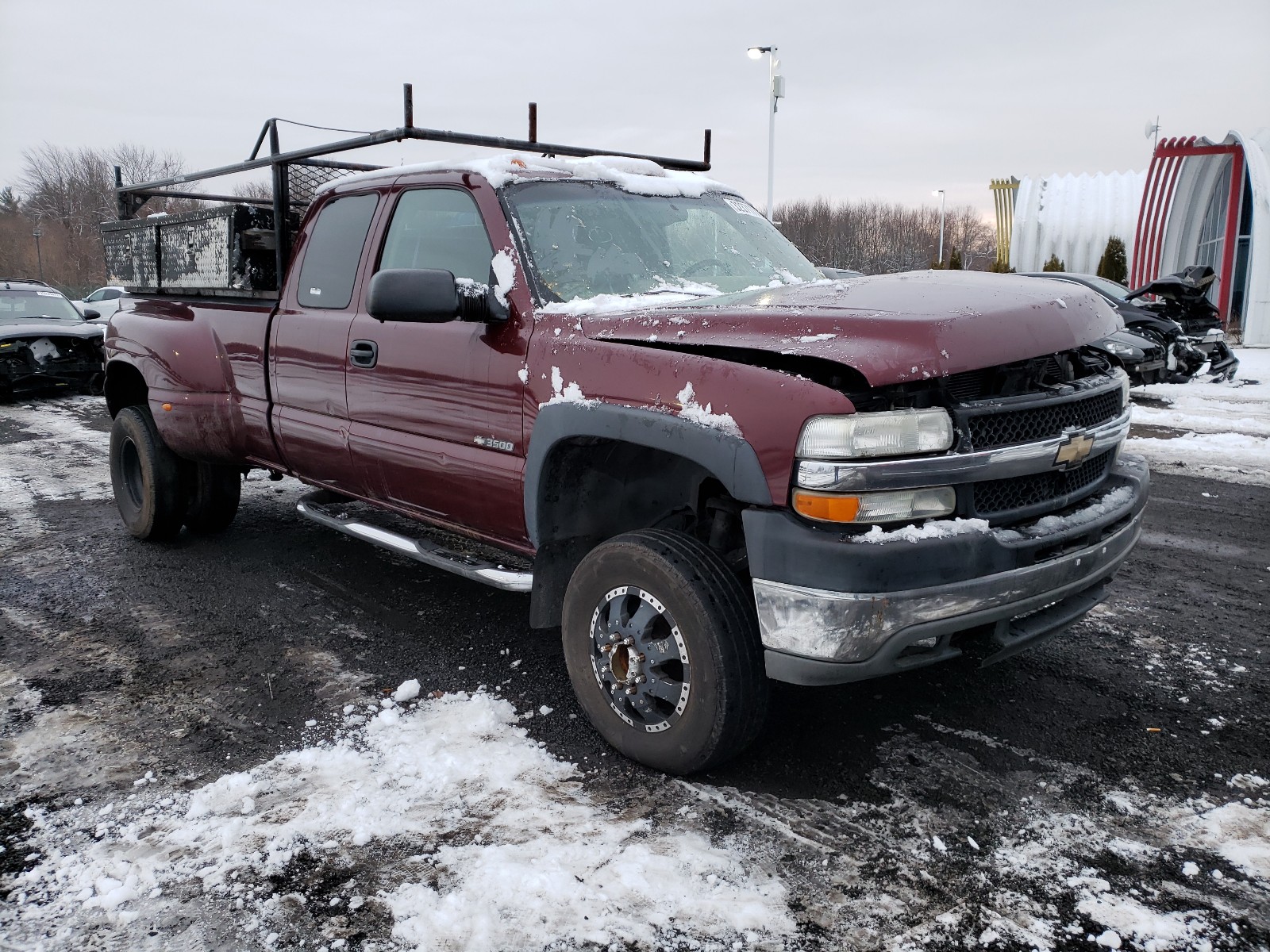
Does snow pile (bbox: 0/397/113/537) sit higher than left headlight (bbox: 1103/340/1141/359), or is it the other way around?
left headlight (bbox: 1103/340/1141/359)

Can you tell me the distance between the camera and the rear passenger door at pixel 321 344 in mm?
4246

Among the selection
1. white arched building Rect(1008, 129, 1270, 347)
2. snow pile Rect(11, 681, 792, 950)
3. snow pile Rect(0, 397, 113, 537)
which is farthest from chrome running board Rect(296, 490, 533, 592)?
white arched building Rect(1008, 129, 1270, 347)

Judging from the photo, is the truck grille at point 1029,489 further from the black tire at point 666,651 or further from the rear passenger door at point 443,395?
the rear passenger door at point 443,395

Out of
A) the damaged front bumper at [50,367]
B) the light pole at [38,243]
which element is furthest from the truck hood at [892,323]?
the light pole at [38,243]

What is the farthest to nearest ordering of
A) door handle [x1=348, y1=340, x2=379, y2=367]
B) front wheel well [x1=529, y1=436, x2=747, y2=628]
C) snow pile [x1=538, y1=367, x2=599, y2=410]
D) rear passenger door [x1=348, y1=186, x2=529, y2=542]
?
door handle [x1=348, y1=340, x2=379, y2=367], rear passenger door [x1=348, y1=186, x2=529, y2=542], front wheel well [x1=529, y1=436, x2=747, y2=628], snow pile [x1=538, y1=367, x2=599, y2=410]

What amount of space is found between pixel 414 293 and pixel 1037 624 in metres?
2.31

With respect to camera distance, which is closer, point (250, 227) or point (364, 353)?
point (364, 353)

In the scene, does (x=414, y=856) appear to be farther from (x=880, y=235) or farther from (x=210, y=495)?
(x=880, y=235)

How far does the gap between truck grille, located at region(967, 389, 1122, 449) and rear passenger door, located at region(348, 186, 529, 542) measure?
1.56m

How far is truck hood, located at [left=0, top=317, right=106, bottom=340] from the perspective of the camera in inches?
504

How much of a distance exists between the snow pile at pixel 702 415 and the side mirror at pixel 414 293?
1008 millimetres

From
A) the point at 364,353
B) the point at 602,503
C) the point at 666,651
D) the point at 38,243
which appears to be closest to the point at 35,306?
the point at 364,353

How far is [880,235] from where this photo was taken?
8062cm

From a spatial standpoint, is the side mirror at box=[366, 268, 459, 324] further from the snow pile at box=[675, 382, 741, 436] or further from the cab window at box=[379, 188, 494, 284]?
the snow pile at box=[675, 382, 741, 436]
